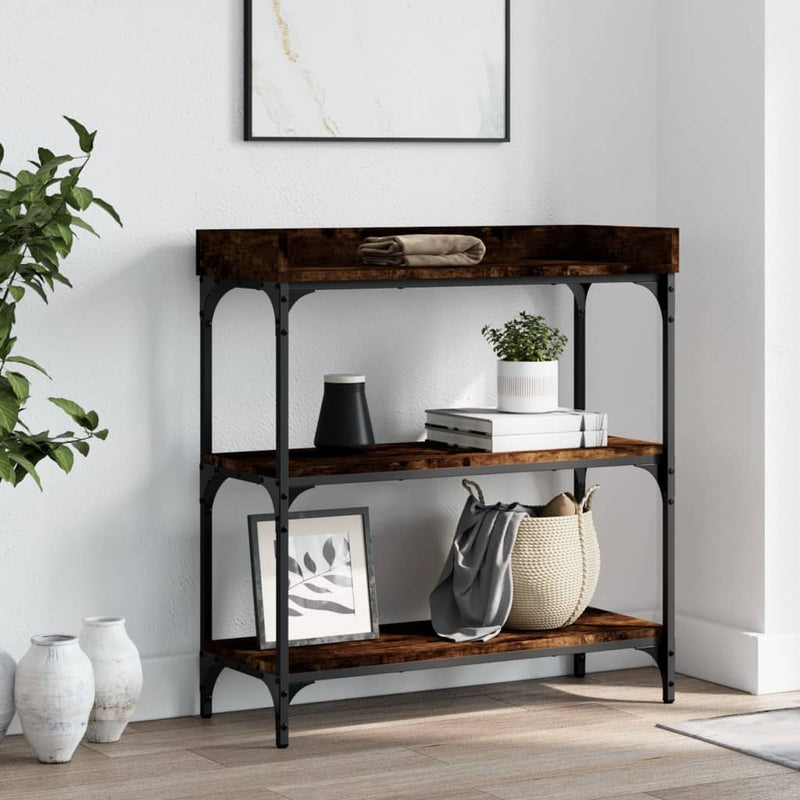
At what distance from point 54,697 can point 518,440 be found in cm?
119

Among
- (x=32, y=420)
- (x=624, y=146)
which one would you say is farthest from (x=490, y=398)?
(x=32, y=420)

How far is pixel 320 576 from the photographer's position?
3662 millimetres

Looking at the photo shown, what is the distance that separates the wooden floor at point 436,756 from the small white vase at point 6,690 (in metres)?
0.08

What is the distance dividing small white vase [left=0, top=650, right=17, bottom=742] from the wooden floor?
8 centimetres

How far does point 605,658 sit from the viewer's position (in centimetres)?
420

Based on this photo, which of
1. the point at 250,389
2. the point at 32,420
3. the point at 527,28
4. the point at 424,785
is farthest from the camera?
the point at 527,28

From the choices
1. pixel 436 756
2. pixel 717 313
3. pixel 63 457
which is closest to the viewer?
pixel 63 457

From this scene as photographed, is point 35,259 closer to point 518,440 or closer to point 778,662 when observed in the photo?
point 518,440

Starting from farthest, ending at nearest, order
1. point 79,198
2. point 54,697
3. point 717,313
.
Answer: point 717,313 < point 54,697 < point 79,198

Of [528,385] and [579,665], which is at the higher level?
[528,385]

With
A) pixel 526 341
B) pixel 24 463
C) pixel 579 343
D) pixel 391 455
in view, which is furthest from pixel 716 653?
pixel 24 463

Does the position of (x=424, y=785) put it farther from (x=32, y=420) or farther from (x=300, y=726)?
(x=32, y=420)

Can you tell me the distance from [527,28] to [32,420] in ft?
5.24

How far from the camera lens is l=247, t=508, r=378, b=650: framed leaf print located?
11.8 feet
